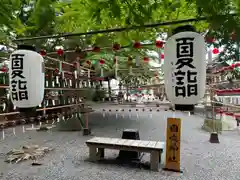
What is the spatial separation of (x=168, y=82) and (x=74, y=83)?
524 centimetres

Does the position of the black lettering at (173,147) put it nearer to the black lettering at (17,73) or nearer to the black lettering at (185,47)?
the black lettering at (185,47)

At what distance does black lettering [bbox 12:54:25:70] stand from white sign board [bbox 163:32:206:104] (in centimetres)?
203

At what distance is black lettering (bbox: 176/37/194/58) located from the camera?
7.01 ft

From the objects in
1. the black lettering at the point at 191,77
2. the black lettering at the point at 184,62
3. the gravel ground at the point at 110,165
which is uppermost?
the black lettering at the point at 184,62

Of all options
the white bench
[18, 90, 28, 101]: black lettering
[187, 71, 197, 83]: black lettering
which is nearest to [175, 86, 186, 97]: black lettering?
[187, 71, 197, 83]: black lettering

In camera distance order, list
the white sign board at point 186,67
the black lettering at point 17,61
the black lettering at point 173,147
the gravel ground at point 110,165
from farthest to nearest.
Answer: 1. the black lettering at point 173,147
2. the gravel ground at point 110,165
3. the black lettering at point 17,61
4. the white sign board at point 186,67

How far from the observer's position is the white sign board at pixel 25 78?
2719 mm

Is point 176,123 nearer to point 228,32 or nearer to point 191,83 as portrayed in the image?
point 191,83

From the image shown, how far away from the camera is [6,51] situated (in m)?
5.99

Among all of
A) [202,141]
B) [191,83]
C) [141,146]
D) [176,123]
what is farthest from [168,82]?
[202,141]

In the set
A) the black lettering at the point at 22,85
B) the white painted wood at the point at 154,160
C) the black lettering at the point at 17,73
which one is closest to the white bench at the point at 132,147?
the white painted wood at the point at 154,160

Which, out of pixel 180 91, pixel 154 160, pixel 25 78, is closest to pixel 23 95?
pixel 25 78

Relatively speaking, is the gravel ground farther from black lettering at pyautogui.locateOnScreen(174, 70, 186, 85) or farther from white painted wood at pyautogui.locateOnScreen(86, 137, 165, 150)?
black lettering at pyautogui.locateOnScreen(174, 70, 186, 85)

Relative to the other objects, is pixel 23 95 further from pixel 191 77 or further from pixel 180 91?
pixel 191 77
